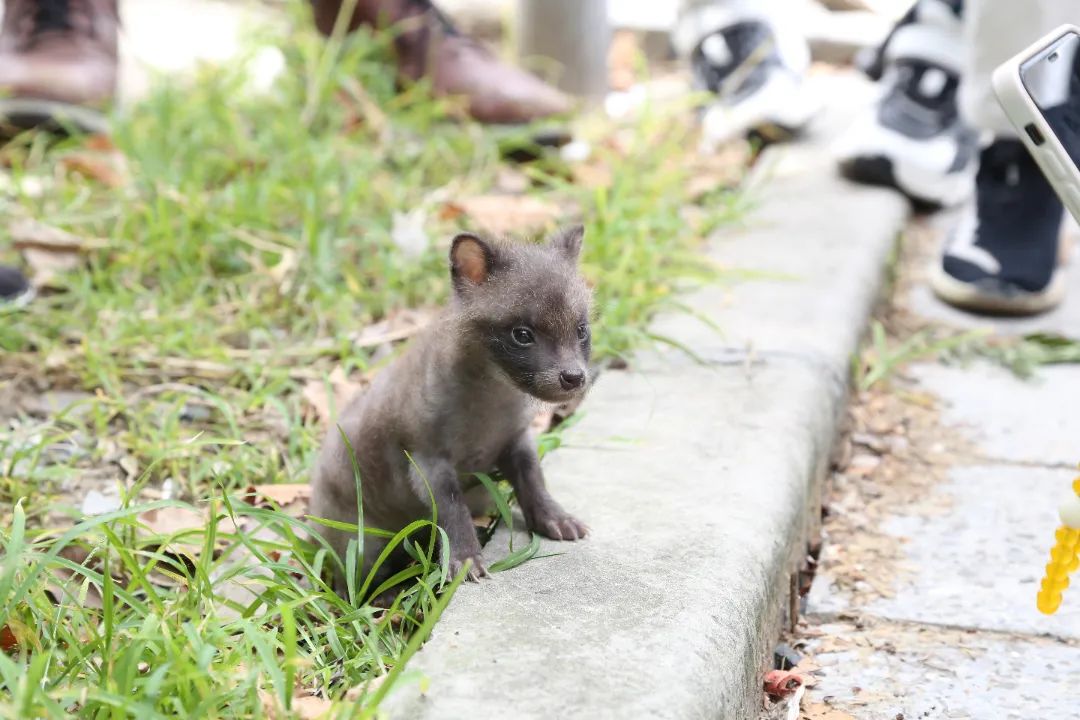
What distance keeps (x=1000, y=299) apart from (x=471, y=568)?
260 centimetres

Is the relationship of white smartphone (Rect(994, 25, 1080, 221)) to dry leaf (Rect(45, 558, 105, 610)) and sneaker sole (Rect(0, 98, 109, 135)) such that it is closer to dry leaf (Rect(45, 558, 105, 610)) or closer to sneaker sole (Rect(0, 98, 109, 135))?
dry leaf (Rect(45, 558, 105, 610))

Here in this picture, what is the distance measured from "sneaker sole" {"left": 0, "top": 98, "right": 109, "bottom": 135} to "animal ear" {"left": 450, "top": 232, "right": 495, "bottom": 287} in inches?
116

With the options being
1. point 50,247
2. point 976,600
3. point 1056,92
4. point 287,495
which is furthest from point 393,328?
point 1056,92

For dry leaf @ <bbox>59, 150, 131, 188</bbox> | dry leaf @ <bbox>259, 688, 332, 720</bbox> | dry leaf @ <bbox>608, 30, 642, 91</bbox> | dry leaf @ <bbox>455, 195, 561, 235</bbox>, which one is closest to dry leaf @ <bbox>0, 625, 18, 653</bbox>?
dry leaf @ <bbox>259, 688, 332, 720</bbox>

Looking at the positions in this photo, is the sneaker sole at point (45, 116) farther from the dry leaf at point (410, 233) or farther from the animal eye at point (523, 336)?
the animal eye at point (523, 336)

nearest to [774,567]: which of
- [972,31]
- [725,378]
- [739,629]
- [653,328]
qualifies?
[739,629]

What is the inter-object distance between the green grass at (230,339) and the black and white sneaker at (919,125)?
26.8 inches

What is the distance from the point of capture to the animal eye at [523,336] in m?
2.31

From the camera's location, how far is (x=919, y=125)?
4.88 metres

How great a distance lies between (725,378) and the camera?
3.16m

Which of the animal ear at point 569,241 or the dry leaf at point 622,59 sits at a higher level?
the animal ear at point 569,241

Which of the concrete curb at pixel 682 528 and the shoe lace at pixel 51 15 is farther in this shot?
the shoe lace at pixel 51 15

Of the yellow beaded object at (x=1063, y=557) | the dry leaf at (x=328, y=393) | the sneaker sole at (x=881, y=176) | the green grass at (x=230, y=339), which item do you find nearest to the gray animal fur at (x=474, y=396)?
the green grass at (x=230, y=339)

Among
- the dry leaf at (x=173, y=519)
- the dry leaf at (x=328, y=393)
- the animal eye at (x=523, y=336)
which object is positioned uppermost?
the animal eye at (x=523, y=336)
